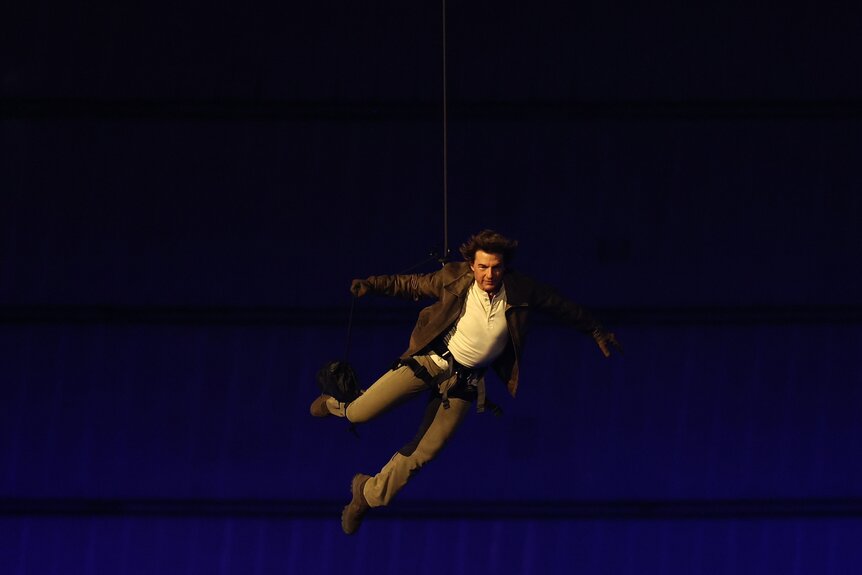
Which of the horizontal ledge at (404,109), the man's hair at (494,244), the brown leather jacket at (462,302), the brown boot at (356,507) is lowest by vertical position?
the brown boot at (356,507)

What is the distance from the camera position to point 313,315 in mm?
3891

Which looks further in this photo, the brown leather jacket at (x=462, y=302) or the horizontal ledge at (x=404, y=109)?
the horizontal ledge at (x=404, y=109)

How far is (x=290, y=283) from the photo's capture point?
3.88 metres

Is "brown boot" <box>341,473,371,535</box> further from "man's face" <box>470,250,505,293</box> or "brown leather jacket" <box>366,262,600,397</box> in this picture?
"man's face" <box>470,250,505,293</box>

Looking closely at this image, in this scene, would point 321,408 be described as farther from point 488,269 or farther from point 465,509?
point 465,509

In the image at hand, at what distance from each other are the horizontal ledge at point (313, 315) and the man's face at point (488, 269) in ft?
3.17

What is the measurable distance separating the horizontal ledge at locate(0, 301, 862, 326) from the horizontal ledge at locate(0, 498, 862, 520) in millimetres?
663

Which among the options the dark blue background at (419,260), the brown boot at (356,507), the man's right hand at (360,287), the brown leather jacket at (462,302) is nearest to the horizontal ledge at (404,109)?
the dark blue background at (419,260)

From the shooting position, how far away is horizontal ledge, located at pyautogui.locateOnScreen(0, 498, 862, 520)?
3893 millimetres

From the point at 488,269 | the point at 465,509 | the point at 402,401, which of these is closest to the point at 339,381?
the point at 402,401

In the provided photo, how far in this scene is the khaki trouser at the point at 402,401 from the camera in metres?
3.09

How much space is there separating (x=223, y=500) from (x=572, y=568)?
4.29 feet

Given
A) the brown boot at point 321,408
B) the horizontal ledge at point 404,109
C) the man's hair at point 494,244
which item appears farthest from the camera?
the horizontal ledge at point 404,109

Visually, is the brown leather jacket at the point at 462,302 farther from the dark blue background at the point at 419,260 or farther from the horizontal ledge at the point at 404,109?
the horizontal ledge at the point at 404,109
